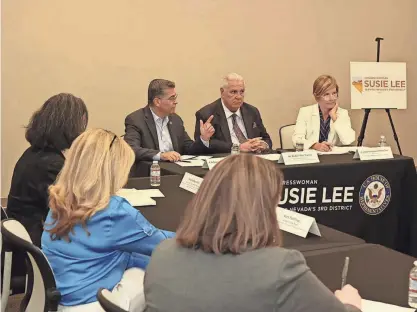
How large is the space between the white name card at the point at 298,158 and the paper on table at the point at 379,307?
223cm

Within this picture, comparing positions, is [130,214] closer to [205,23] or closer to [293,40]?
[205,23]

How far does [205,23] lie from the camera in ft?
22.0

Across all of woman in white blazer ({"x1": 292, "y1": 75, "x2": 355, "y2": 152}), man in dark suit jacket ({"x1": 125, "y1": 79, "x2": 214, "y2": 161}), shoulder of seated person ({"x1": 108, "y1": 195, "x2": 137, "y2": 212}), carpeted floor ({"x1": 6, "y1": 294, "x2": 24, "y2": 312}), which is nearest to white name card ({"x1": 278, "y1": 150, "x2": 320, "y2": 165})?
man in dark suit jacket ({"x1": 125, "y1": 79, "x2": 214, "y2": 161})

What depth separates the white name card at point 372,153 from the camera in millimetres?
4137

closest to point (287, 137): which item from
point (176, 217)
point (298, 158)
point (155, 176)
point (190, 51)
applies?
point (298, 158)

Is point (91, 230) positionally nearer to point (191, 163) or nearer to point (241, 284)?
point (241, 284)

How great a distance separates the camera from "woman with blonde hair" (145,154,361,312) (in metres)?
1.34

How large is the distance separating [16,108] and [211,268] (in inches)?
202

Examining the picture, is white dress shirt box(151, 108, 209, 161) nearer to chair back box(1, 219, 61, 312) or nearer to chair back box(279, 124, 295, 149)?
chair back box(279, 124, 295, 149)

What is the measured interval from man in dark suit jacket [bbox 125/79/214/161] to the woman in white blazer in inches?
34.8

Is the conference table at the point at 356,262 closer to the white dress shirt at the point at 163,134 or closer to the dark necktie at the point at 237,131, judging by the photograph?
the white dress shirt at the point at 163,134

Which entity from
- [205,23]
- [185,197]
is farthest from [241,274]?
[205,23]

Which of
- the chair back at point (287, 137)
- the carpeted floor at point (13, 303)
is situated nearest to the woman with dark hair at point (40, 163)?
the carpeted floor at point (13, 303)

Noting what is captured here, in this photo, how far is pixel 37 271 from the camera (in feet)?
6.66
